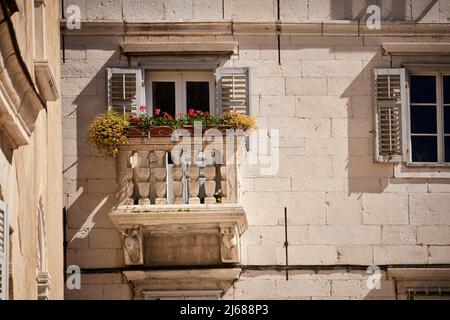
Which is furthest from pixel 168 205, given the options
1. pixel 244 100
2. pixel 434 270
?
pixel 434 270

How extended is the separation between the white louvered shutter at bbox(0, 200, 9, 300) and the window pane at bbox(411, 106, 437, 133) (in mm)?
8561

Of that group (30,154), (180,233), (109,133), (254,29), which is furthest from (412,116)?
(30,154)

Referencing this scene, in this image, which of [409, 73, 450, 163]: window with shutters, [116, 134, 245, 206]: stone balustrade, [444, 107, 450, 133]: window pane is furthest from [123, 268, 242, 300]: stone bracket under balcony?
[444, 107, 450, 133]: window pane

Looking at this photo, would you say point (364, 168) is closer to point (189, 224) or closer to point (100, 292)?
point (189, 224)

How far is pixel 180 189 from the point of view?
65.6 ft

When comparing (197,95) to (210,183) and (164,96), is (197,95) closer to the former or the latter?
(164,96)

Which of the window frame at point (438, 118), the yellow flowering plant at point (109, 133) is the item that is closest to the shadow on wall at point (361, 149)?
the window frame at point (438, 118)

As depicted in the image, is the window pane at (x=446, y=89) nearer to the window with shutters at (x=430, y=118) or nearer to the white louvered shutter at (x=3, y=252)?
the window with shutters at (x=430, y=118)

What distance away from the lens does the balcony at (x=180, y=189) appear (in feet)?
65.3

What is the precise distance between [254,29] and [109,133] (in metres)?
2.68

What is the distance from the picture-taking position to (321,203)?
20.8m

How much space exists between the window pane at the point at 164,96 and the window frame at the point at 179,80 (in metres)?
0.05

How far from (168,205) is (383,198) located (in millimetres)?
3057

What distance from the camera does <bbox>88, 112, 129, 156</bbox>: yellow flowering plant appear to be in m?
20.0
